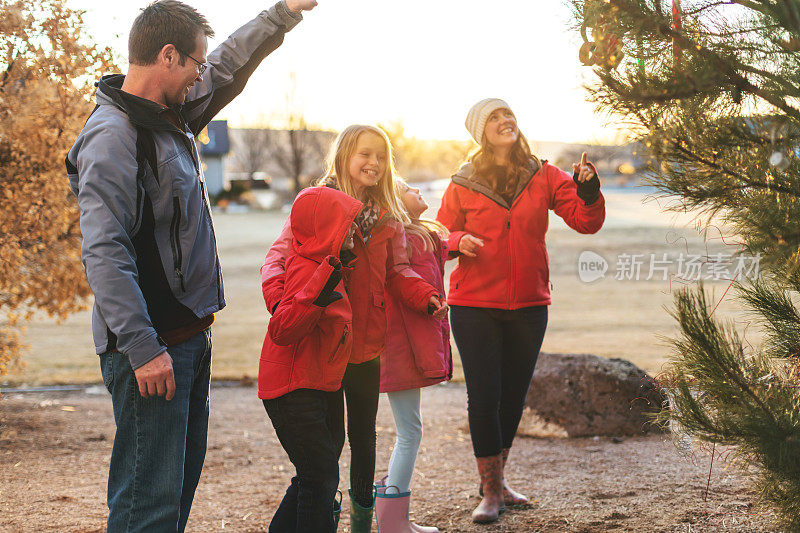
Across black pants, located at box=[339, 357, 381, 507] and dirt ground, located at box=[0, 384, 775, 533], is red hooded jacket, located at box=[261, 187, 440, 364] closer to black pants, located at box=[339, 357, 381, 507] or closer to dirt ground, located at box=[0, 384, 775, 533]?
black pants, located at box=[339, 357, 381, 507]

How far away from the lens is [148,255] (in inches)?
89.6

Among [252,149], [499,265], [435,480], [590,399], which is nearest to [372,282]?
[499,265]

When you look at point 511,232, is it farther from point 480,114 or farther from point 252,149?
point 252,149

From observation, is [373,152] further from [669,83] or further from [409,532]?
[409,532]

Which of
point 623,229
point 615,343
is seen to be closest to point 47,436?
point 615,343

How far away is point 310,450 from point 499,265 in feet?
4.83

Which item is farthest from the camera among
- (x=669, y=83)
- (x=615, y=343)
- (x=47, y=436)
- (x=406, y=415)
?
(x=615, y=343)

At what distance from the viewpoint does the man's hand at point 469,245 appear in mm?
3674

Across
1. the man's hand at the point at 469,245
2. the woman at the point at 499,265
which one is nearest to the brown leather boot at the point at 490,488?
the woman at the point at 499,265

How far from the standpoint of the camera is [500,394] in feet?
12.4

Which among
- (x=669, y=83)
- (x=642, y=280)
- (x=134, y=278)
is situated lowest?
(x=642, y=280)

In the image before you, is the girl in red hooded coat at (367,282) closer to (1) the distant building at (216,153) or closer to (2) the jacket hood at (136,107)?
(2) the jacket hood at (136,107)

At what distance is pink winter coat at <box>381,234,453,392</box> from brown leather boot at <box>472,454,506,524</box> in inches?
22.0

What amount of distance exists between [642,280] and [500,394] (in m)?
16.0
